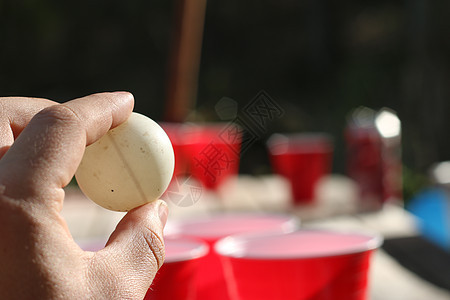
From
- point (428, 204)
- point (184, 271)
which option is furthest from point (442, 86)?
point (184, 271)

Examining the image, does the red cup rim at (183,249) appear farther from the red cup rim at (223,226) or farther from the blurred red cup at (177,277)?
the red cup rim at (223,226)

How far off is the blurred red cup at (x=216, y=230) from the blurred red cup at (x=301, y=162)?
0.85 m

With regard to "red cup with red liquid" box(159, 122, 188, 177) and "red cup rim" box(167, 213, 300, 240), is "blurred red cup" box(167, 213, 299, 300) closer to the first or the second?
"red cup rim" box(167, 213, 300, 240)

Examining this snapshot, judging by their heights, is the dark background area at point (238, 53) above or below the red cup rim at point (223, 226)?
below

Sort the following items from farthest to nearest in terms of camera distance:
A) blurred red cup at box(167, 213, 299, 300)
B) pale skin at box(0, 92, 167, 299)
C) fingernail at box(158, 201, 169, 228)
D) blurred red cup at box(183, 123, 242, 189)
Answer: blurred red cup at box(183, 123, 242, 189) → blurred red cup at box(167, 213, 299, 300) → fingernail at box(158, 201, 169, 228) → pale skin at box(0, 92, 167, 299)

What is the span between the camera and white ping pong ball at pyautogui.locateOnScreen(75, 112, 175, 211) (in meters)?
0.52

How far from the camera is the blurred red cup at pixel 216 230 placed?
27.0 inches

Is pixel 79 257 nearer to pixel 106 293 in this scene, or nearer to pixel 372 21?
pixel 106 293

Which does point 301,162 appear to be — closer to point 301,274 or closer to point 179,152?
point 179,152

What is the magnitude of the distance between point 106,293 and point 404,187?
3.34m

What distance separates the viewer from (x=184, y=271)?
1.83ft

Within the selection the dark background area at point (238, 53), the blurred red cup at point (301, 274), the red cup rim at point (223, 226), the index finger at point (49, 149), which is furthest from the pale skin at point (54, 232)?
the dark background area at point (238, 53)

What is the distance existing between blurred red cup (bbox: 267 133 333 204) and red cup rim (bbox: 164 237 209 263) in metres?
1.04

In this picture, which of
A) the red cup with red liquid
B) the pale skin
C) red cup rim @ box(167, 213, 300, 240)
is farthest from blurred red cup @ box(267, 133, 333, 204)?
the pale skin
